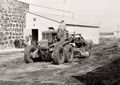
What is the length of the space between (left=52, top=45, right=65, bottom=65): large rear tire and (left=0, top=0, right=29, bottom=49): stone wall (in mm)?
11446

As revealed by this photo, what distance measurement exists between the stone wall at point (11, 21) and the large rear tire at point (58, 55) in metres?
11.4

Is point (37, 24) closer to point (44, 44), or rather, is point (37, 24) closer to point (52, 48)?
point (44, 44)

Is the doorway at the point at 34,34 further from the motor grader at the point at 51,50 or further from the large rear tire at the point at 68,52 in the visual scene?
the large rear tire at the point at 68,52

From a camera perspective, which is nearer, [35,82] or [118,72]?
[35,82]

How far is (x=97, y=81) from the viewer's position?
9.23m

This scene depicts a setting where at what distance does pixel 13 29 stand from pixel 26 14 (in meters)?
2.77

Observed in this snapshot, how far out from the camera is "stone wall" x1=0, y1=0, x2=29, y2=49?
25.5 metres

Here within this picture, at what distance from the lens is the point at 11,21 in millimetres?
26797

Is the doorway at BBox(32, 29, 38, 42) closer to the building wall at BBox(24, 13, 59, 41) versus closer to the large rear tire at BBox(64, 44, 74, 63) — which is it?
the building wall at BBox(24, 13, 59, 41)

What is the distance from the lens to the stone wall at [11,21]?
83.8ft

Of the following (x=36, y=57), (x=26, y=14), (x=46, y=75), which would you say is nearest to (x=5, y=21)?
(x=26, y=14)

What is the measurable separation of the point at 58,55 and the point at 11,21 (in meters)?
13.6

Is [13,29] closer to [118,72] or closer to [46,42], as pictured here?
[46,42]

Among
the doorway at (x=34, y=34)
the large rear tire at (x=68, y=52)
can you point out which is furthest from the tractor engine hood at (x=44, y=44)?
the doorway at (x=34, y=34)
